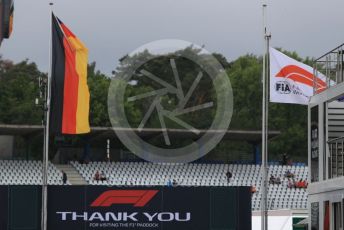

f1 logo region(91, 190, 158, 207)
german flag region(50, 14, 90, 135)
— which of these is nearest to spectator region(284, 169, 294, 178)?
f1 logo region(91, 190, 158, 207)

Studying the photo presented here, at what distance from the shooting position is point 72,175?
259ft

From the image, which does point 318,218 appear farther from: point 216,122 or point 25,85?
point 25,85

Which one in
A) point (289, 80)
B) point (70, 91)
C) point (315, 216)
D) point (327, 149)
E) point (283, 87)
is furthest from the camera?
point (289, 80)

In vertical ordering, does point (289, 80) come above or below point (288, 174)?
above

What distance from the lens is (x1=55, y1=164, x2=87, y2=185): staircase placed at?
77438 mm

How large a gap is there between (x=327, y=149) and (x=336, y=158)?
112 cm

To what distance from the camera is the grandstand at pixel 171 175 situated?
7706 centimetres

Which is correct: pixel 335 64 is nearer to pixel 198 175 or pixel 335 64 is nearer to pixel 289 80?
pixel 289 80

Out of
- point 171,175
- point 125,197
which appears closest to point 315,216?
point 125,197

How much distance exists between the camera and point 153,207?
4303 centimetres

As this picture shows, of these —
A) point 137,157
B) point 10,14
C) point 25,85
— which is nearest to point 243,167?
point 137,157

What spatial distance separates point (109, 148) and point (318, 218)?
47.3 m

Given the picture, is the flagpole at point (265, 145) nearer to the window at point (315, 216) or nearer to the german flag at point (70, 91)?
the window at point (315, 216)

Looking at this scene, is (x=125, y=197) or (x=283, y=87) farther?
(x=283, y=87)
